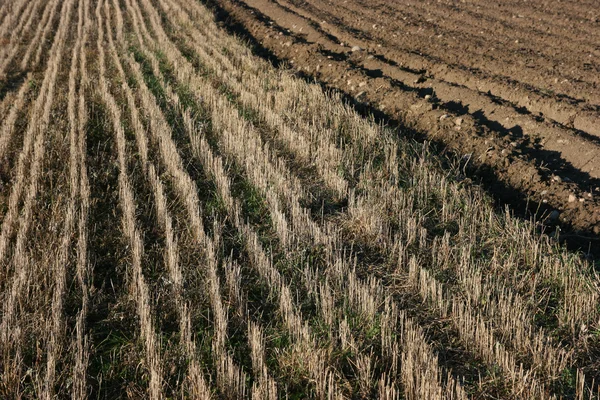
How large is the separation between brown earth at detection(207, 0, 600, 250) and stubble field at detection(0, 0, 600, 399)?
1.32 ft

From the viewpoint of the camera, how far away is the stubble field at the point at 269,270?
349 centimetres

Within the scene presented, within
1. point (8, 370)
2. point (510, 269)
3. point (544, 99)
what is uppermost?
point (544, 99)

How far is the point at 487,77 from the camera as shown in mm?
9578

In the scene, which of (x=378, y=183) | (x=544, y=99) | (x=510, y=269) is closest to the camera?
(x=510, y=269)

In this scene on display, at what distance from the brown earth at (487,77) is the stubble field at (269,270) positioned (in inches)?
15.9

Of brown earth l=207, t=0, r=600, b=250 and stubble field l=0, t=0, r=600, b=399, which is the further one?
brown earth l=207, t=0, r=600, b=250

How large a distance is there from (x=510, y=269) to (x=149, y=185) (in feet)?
13.7

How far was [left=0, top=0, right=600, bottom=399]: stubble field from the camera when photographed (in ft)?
11.5

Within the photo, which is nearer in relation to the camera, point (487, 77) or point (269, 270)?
point (269, 270)

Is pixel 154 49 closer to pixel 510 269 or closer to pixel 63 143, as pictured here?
pixel 63 143

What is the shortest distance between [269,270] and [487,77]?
6.81 m

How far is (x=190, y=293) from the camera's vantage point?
4367 mm

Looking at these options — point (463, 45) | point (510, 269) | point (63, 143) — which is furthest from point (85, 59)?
point (510, 269)

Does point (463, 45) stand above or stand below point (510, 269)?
above
